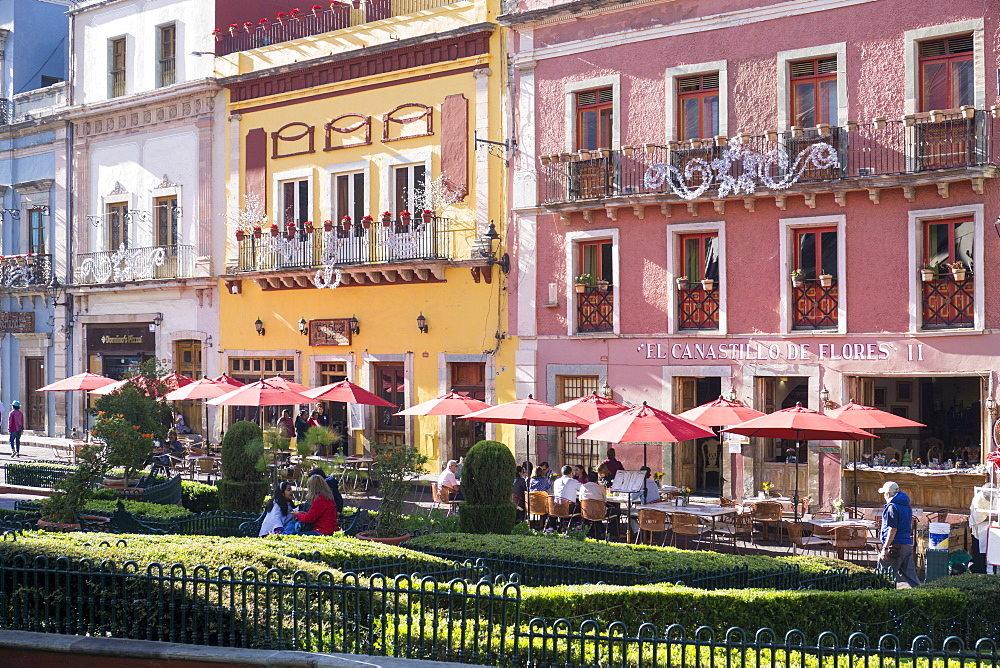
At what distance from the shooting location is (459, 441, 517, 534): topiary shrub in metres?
16.2

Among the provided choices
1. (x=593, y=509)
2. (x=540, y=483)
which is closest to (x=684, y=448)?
(x=540, y=483)

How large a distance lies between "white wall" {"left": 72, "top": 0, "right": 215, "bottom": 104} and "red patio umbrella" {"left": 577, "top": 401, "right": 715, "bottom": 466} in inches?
697

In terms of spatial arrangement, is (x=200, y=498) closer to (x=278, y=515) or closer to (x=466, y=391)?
(x=278, y=515)

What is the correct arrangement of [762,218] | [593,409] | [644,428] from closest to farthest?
[644,428] < [593,409] < [762,218]

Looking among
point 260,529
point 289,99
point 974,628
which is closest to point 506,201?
point 289,99

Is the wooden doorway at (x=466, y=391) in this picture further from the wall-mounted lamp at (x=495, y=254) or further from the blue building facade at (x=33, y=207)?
the blue building facade at (x=33, y=207)

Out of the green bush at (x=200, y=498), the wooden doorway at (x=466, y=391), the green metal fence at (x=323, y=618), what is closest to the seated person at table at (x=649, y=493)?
the wooden doorway at (x=466, y=391)

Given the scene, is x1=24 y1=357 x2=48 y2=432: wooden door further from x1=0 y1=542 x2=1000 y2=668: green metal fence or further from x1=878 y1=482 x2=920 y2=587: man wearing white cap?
x1=0 y1=542 x2=1000 y2=668: green metal fence

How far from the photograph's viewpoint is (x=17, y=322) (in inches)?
1406

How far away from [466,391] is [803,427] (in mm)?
10389

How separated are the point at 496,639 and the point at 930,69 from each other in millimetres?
15600

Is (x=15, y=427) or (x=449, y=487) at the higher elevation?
(x=15, y=427)

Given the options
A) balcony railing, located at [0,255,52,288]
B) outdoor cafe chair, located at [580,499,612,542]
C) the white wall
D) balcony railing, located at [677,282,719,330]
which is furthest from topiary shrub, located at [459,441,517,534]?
balcony railing, located at [0,255,52,288]

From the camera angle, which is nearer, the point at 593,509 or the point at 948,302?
the point at 593,509
